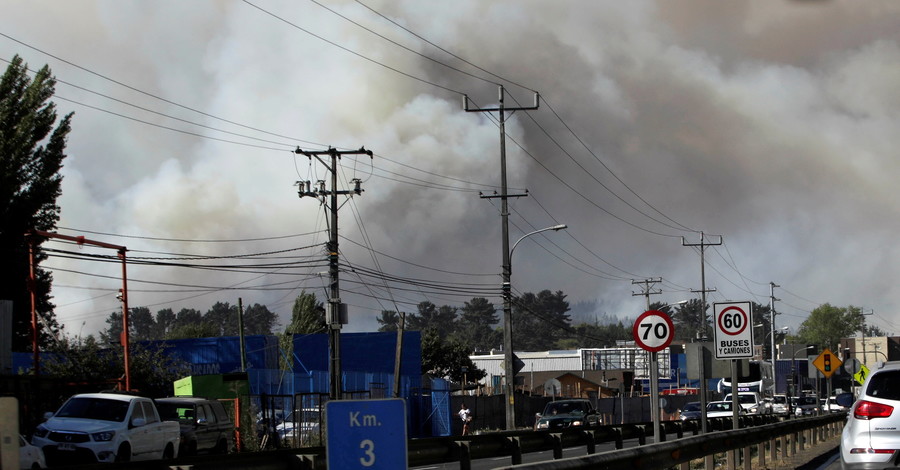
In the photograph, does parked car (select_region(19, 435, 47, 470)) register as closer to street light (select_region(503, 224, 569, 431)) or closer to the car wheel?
the car wheel

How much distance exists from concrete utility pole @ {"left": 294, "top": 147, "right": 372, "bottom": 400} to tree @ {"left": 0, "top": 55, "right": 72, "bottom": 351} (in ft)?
44.6

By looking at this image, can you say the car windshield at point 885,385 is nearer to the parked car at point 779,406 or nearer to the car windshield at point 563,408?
the car windshield at point 563,408

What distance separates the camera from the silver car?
1244cm

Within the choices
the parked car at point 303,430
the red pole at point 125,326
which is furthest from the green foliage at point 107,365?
the parked car at point 303,430

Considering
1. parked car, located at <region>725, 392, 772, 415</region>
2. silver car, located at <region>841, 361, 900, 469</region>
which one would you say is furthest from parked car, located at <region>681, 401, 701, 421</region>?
silver car, located at <region>841, 361, 900, 469</region>

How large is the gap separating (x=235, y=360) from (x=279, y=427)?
915 inches

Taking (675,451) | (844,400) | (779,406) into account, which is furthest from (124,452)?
(779,406)

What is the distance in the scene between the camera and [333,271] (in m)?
Result: 43.4

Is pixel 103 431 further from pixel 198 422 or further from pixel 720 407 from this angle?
pixel 720 407

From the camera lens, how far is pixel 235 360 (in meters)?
66.2

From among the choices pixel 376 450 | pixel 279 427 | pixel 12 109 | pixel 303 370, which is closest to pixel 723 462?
pixel 376 450

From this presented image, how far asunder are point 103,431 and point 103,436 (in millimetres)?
109

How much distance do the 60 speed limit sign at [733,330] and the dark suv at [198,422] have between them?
14.2m

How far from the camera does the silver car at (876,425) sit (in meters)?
12.4
